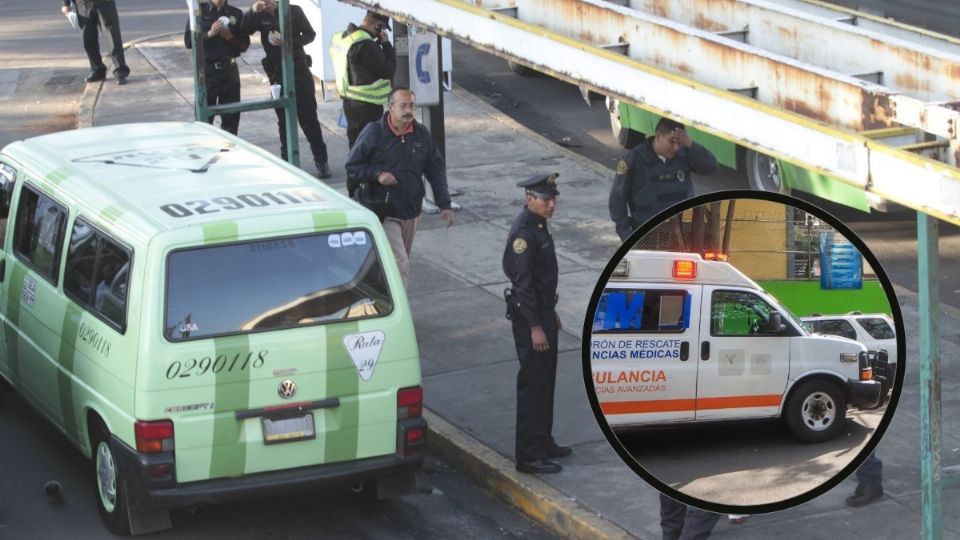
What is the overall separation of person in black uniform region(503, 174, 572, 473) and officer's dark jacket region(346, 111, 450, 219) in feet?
7.99

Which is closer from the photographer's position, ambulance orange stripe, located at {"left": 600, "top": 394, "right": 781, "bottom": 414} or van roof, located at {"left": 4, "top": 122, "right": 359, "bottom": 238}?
ambulance orange stripe, located at {"left": 600, "top": 394, "right": 781, "bottom": 414}

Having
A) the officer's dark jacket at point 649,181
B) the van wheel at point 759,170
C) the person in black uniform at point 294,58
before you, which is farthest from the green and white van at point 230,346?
the person in black uniform at point 294,58

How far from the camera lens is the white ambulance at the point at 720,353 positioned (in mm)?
→ 2785

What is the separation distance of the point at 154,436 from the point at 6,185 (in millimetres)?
2999

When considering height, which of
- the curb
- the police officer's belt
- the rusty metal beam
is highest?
the police officer's belt

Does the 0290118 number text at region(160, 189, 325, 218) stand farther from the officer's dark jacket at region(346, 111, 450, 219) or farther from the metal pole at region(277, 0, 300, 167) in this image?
the metal pole at region(277, 0, 300, 167)

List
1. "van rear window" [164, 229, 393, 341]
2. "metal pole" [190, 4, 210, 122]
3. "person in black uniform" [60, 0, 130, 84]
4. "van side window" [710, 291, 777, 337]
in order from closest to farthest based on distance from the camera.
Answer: "van side window" [710, 291, 777, 337] < "van rear window" [164, 229, 393, 341] < "metal pole" [190, 4, 210, 122] < "person in black uniform" [60, 0, 130, 84]

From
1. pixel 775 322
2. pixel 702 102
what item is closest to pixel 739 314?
pixel 775 322

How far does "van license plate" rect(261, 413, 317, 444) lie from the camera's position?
24.8 feet

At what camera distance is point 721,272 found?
2775 millimetres

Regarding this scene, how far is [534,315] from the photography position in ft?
26.9

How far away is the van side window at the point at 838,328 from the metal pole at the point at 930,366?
1.95m

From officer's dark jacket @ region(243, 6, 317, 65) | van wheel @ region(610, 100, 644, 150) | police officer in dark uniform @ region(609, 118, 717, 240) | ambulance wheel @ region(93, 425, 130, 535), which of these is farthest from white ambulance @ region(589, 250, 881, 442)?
van wheel @ region(610, 100, 644, 150)

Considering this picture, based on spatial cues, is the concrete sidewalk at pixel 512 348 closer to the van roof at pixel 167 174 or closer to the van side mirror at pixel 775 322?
the van roof at pixel 167 174
